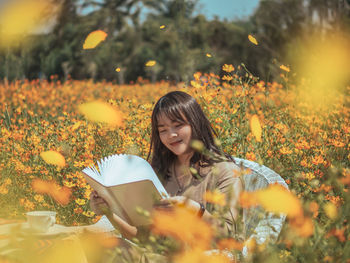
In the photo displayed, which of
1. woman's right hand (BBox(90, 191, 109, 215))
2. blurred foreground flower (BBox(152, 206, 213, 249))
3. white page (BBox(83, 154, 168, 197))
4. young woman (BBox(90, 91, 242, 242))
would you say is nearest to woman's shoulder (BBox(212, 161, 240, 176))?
young woman (BBox(90, 91, 242, 242))

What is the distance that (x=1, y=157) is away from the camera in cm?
315

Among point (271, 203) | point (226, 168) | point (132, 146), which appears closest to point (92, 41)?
point (132, 146)

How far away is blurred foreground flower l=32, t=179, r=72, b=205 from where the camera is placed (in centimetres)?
267

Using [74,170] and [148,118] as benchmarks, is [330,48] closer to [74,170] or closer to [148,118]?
[148,118]

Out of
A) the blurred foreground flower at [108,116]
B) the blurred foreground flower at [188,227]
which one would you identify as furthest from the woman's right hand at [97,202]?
the blurred foreground flower at [108,116]

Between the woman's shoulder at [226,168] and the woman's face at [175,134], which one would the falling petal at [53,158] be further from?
the woman's shoulder at [226,168]

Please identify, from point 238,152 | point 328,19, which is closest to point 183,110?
point 238,152

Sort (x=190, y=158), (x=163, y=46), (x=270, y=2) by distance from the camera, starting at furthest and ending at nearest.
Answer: (x=163, y=46) < (x=270, y=2) < (x=190, y=158)

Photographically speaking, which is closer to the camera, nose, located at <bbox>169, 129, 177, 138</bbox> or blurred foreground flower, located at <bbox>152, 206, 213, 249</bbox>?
blurred foreground flower, located at <bbox>152, 206, 213, 249</bbox>

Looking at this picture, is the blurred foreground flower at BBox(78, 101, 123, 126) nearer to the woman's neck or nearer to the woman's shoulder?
the woman's neck

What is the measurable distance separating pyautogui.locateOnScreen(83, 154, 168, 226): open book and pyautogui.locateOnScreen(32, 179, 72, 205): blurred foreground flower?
51.9 inches

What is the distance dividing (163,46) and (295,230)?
61.3 feet

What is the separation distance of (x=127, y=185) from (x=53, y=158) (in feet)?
5.17

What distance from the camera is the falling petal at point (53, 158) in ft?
8.66
